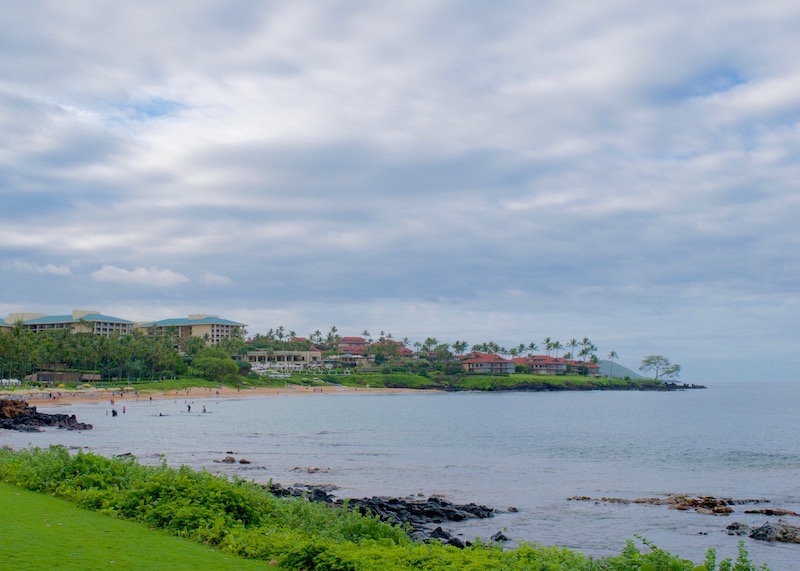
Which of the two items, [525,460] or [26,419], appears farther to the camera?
[26,419]

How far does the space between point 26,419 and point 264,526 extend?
184ft

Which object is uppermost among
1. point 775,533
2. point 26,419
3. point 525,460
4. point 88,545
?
point 88,545

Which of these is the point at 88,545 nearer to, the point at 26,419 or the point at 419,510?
the point at 419,510

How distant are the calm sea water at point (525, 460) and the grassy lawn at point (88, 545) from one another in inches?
504

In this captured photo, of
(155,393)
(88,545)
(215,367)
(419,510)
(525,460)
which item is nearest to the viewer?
(88,545)

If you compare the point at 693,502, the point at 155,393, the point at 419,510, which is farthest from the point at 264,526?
the point at 155,393

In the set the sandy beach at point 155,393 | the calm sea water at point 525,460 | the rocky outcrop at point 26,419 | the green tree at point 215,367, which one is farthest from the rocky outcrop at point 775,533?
the green tree at point 215,367

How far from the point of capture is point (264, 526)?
46.9 ft

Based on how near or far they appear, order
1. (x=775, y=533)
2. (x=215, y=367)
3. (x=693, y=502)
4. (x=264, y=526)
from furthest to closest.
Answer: (x=215, y=367) → (x=693, y=502) → (x=775, y=533) → (x=264, y=526)

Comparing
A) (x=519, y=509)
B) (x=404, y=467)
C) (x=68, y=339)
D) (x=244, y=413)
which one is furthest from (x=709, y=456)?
(x=68, y=339)

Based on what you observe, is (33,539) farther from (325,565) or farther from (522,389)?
(522,389)

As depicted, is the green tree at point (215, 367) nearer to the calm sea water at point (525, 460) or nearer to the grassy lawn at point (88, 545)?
the calm sea water at point (525, 460)

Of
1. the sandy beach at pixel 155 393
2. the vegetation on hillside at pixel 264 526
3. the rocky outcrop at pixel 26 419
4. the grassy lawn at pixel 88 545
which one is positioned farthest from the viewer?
the sandy beach at pixel 155 393

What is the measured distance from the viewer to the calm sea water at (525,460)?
25.5 meters
